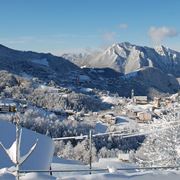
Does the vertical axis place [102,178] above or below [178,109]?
below

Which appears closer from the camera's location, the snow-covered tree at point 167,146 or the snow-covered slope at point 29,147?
the snow-covered slope at point 29,147

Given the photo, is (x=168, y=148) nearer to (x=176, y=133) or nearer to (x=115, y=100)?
(x=176, y=133)

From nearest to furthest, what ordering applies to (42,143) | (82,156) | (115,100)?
(42,143), (82,156), (115,100)

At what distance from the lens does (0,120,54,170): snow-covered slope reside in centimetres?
1084

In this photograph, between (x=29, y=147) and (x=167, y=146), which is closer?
(x=29, y=147)

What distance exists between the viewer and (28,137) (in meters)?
12.5

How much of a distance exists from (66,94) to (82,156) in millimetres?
89798

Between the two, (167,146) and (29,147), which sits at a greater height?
(29,147)

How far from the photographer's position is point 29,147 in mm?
11594

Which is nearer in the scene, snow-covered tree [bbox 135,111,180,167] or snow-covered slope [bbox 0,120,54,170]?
snow-covered slope [bbox 0,120,54,170]

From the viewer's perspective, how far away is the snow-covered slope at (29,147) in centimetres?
1084

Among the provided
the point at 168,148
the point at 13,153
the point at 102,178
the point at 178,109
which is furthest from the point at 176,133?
the point at 13,153

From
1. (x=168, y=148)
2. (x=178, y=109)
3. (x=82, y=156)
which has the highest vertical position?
(x=178, y=109)

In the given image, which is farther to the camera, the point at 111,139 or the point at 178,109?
the point at 111,139
